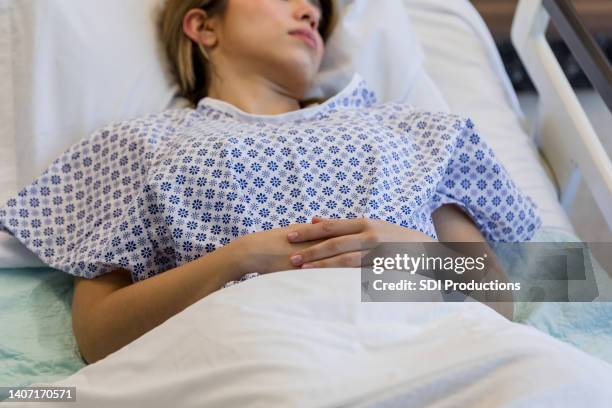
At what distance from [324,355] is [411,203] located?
0.44 meters

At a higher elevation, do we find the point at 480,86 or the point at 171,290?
the point at 480,86

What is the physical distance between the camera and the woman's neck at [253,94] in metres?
1.60

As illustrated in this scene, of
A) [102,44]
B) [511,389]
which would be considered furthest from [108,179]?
Answer: [511,389]

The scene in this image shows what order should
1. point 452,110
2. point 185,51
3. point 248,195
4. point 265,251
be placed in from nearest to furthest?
point 265,251, point 248,195, point 185,51, point 452,110

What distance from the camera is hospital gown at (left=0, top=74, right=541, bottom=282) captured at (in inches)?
51.4

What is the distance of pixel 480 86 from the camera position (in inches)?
78.7

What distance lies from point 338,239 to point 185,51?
651mm

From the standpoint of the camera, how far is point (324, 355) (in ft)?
3.21

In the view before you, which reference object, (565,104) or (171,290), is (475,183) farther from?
(171,290)

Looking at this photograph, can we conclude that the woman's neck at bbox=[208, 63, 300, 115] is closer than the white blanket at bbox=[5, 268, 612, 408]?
No

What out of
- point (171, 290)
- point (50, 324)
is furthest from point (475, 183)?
point (50, 324)

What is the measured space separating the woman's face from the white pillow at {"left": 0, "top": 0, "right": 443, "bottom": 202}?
0.16 metres

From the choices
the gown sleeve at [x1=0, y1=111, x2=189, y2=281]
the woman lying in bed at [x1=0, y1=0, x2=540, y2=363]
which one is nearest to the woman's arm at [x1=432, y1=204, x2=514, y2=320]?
the woman lying in bed at [x1=0, y1=0, x2=540, y2=363]

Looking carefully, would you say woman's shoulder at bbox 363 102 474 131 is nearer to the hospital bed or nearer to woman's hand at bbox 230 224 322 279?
the hospital bed
